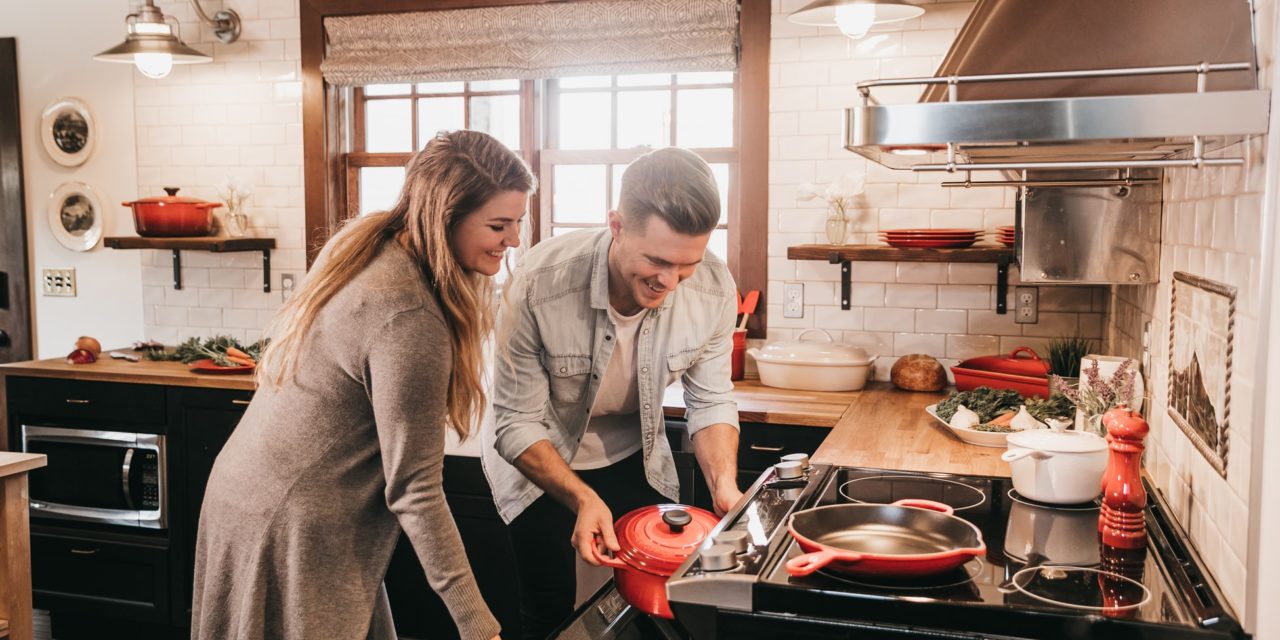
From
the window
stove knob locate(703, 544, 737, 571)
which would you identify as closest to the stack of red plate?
the window

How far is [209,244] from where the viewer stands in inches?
174

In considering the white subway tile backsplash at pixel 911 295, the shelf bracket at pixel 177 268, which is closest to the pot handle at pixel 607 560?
the white subway tile backsplash at pixel 911 295

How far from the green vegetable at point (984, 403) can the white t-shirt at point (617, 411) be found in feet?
2.87

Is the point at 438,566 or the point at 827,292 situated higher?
the point at 827,292

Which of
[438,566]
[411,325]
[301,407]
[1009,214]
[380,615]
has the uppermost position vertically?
[1009,214]

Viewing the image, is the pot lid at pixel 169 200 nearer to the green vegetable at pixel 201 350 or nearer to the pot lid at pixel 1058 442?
the green vegetable at pixel 201 350

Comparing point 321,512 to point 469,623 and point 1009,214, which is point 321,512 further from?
point 1009,214

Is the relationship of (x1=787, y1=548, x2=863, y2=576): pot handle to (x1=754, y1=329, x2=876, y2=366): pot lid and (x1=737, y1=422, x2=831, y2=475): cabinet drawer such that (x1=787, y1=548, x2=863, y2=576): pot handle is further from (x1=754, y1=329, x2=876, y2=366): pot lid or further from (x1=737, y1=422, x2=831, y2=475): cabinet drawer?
(x1=754, y1=329, x2=876, y2=366): pot lid

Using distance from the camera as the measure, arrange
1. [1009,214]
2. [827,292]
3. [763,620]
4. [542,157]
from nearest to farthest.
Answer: [763,620] < [1009,214] < [827,292] < [542,157]

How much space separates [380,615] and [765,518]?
0.83 metres

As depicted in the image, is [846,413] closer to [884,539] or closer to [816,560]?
[884,539]

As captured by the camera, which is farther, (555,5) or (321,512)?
(555,5)

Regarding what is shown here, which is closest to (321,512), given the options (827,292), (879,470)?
(879,470)

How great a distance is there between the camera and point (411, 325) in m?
1.73
